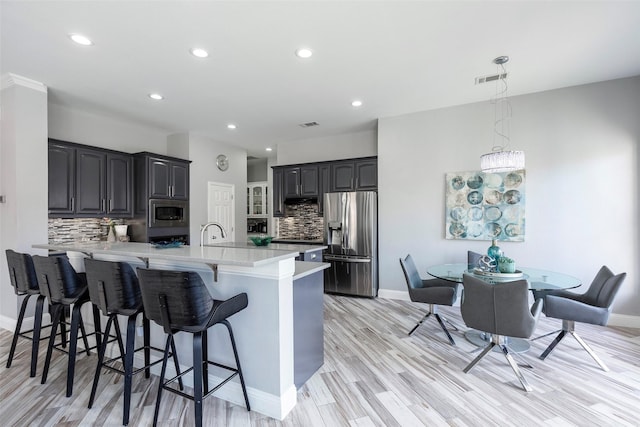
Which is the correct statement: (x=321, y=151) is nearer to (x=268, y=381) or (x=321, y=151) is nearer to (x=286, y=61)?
(x=286, y=61)

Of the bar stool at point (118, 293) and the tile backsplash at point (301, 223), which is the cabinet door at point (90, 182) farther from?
the tile backsplash at point (301, 223)

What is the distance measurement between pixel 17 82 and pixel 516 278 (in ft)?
18.4

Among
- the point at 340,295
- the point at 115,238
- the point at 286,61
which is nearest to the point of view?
the point at 286,61

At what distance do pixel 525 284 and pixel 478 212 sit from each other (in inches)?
84.4

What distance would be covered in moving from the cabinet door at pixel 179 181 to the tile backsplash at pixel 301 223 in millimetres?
1921

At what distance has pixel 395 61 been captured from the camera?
314 centimetres

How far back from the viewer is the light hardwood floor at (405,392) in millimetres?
2025

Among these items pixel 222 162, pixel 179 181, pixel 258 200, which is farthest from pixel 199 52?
pixel 258 200

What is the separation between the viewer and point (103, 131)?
490 centimetres

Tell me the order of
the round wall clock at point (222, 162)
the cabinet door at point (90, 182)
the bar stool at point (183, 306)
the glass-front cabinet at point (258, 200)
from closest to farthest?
1. the bar stool at point (183, 306)
2. the cabinet door at point (90, 182)
3. the round wall clock at point (222, 162)
4. the glass-front cabinet at point (258, 200)

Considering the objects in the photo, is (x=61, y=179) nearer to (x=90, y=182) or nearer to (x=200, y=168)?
(x=90, y=182)

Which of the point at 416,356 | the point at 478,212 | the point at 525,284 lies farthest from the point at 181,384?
the point at 478,212

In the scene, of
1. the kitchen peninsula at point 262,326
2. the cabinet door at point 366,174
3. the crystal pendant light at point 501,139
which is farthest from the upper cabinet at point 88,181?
the crystal pendant light at point 501,139

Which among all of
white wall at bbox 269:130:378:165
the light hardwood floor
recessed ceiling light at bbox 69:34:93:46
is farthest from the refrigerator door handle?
recessed ceiling light at bbox 69:34:93:46
